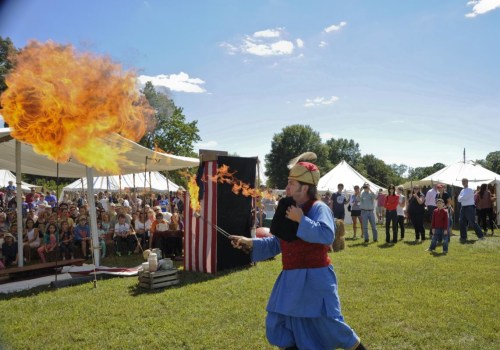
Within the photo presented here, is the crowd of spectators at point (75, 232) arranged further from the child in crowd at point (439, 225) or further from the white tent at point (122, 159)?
the child in crowd at point (439, 225)

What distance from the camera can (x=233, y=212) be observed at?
348 inches

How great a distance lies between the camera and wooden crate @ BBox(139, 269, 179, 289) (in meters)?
7.03

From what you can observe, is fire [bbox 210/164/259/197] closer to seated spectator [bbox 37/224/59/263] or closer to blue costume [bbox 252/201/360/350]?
seated spectator [bbox 37/224/59/263]

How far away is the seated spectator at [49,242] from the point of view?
408 inches

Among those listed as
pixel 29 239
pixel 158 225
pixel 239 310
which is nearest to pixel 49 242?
pixel 29 239

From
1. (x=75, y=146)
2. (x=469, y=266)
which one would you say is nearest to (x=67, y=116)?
(x=75, y=146)

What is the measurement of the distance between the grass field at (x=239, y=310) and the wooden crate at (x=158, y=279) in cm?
20

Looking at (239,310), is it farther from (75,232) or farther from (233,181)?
(75,232)

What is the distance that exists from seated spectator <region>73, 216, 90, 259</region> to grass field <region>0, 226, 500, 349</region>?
329 centimetres

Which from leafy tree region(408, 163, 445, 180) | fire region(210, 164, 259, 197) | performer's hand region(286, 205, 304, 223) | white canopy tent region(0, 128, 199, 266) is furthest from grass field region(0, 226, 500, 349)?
leafy tree region(408, 163, 445, 180)

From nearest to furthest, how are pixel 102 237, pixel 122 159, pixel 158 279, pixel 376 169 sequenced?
pixel 158 279
pixel 122 159
pixel 102 237
pixel 376 169

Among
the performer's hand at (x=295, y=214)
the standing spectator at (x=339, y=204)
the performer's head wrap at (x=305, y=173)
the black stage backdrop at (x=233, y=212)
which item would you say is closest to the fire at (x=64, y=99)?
the black stage backdrop at (x=233, y=212)

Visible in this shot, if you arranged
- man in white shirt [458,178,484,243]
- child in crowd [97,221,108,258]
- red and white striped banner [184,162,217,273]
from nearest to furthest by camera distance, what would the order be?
red and white striped banner [184,162,217,273] → child in crowd [97,221,108,258] → man in white shirt [458,178,484,243]

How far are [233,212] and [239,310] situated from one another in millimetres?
3408
